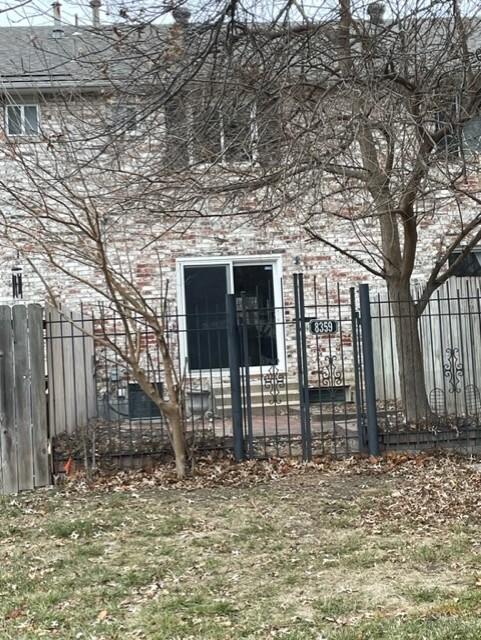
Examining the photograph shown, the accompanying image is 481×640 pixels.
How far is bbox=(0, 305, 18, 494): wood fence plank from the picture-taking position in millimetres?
8047

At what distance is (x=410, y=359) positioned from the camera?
964 centimetres

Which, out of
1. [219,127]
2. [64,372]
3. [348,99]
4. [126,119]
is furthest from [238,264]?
[126,119]

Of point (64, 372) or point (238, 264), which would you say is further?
point (238, 264)

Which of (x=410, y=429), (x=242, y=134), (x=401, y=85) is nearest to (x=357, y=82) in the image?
(x=401, y=85)

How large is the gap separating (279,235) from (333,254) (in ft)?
3.35

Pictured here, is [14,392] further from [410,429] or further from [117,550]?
[410,429]

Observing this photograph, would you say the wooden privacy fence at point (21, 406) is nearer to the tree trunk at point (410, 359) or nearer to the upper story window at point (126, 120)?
the upper story window at point (126, 120)

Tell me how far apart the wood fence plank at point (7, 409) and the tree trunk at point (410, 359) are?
14.4ft

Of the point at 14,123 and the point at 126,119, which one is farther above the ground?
the point at 14,123

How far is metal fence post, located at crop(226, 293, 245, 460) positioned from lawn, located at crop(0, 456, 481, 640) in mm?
278

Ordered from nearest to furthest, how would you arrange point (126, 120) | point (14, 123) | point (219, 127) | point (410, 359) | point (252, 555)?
point (252, 555) → point (126, 120) → point (219, 127) → point (410, 359) → point (14, 123)

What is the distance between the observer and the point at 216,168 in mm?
9352

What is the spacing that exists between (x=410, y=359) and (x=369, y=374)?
39.2 inches

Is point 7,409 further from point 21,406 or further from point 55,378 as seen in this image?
point 55,378
